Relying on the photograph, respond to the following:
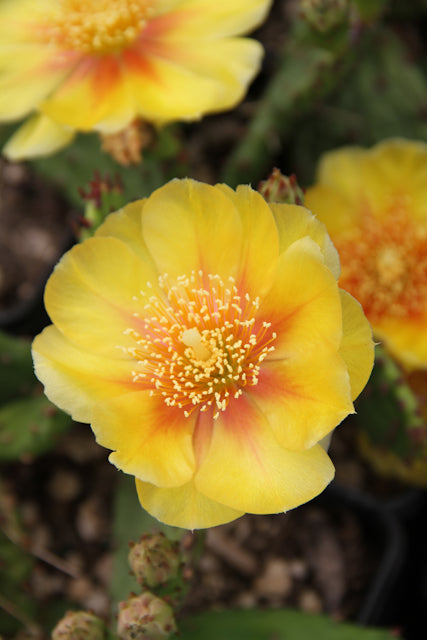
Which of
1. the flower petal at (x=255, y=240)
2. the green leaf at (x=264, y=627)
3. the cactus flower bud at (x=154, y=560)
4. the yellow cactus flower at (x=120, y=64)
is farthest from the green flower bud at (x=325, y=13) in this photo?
the green leaf at (x=264, y=627)

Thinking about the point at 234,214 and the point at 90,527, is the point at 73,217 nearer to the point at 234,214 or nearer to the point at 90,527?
the point at 90,527

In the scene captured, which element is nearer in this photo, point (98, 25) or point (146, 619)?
point (146, 619)

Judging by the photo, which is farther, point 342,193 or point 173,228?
point 342,193

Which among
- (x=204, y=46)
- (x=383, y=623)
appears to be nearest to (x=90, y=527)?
(x=383, y=623)

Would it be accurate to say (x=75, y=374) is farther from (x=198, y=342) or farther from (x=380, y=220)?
(x=380, y=220)

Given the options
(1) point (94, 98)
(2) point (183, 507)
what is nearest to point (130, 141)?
(1) point (94, 98)

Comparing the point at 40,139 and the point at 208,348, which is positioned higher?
the point at 40,139

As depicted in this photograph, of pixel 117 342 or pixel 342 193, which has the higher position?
pixel 117 342

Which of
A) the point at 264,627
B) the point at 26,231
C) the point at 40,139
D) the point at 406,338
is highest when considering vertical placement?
the point at 40,139
